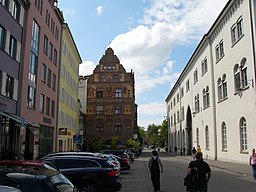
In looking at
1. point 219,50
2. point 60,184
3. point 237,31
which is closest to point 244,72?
point 237,31

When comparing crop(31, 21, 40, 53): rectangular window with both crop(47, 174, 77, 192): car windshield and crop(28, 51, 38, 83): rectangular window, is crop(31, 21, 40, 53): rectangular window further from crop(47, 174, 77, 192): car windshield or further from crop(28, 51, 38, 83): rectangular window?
crop(47, 174, 77, 192): car windshield

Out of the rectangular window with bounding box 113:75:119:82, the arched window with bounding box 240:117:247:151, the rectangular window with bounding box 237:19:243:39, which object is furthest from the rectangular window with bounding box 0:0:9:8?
the rectangular window with bounding box 113:75:119:82

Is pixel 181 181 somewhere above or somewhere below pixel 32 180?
below

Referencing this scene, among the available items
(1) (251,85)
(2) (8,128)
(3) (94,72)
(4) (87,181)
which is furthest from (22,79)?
(3) (94,72)

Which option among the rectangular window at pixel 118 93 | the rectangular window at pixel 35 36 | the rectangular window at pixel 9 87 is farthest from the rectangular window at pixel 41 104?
the rectangular window at pixel 118 93

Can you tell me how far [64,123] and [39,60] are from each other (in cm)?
1624

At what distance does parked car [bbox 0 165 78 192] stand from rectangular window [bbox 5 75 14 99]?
63.6ft

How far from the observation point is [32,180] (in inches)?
211

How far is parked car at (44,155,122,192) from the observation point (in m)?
11.4

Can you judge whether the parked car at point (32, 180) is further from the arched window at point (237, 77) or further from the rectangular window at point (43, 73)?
the arched window at point (237, 77)

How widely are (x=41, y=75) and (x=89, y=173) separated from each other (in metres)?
24.0

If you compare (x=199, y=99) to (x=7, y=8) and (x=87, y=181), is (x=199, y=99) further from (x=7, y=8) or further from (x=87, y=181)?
(x=87, y=181)

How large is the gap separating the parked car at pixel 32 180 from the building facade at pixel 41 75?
2179cm

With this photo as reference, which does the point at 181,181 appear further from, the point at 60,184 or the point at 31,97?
the point at 31,97
